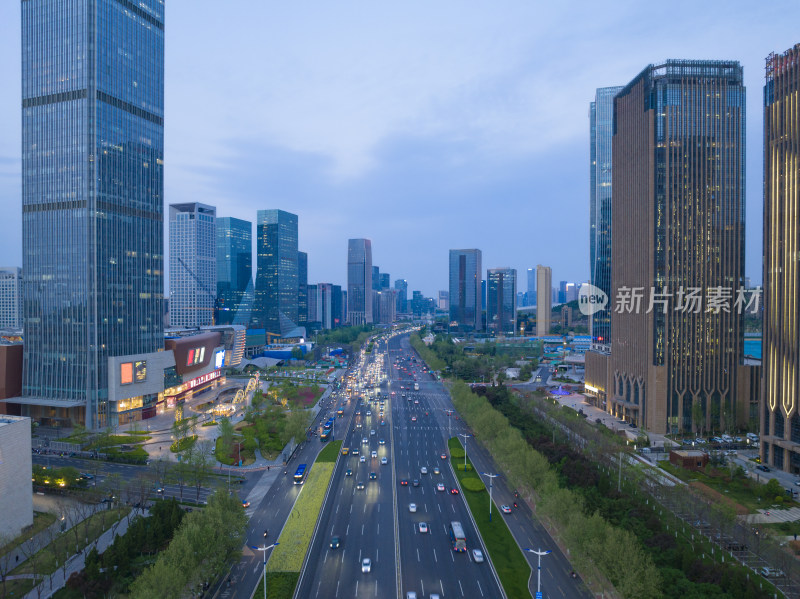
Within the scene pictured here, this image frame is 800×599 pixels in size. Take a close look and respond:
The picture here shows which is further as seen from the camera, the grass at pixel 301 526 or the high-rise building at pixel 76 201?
the high-rise building at pixel 76 201

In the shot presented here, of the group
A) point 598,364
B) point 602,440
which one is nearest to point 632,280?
point 598,364

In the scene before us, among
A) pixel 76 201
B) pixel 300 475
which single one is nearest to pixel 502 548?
pixel 300 475

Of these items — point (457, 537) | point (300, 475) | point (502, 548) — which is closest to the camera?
point (502, 548)

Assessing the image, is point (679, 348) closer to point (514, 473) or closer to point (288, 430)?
point (514, 473)

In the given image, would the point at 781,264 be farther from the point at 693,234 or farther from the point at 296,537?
the point at 296,537

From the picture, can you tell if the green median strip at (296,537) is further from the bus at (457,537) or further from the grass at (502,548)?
the grass at (502,548)

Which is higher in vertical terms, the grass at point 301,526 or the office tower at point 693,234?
the office tower at point 693,234

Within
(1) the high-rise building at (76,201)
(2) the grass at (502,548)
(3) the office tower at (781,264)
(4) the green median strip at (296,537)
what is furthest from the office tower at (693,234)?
(1) the high-rise building at (76,201)
